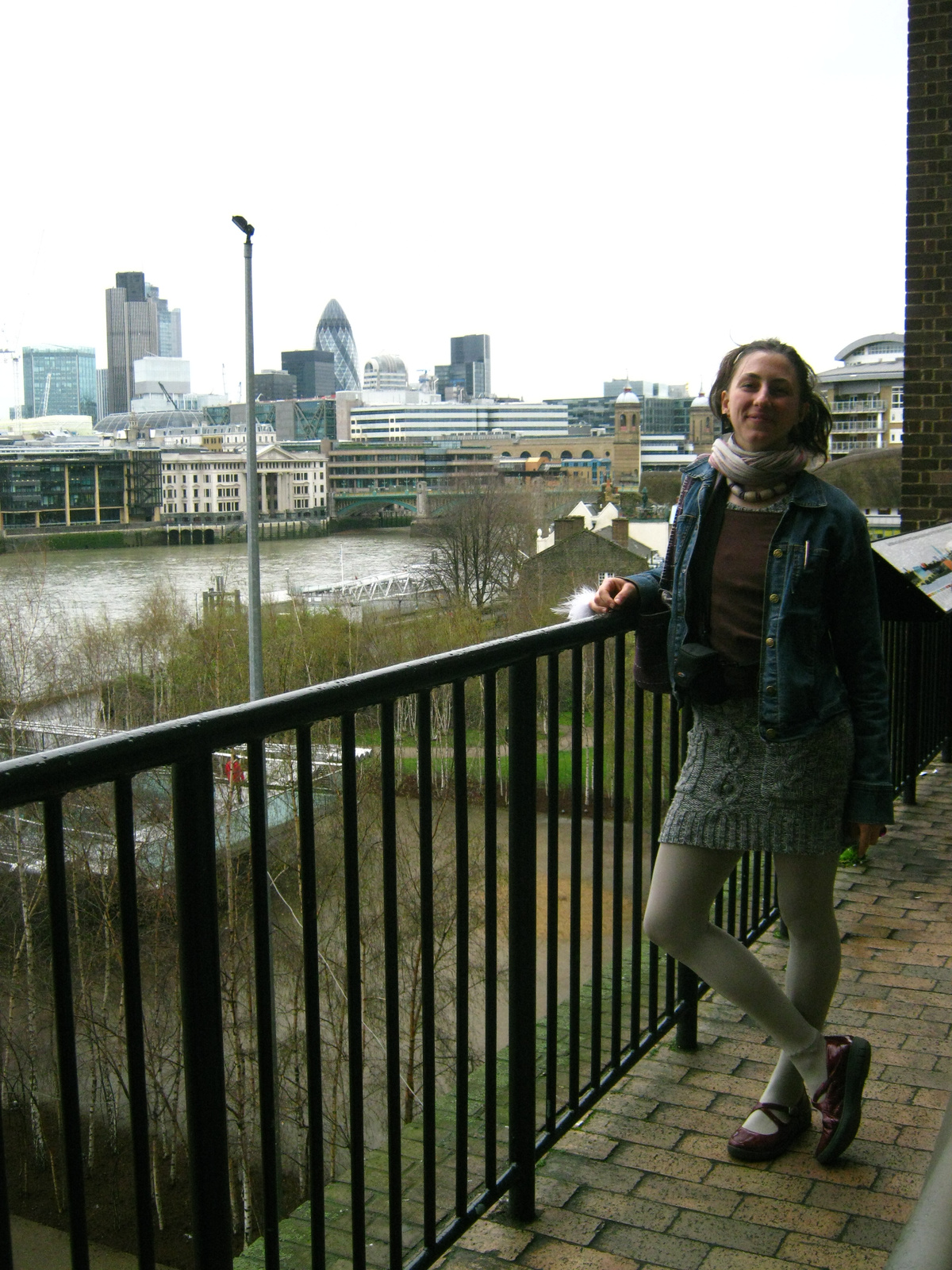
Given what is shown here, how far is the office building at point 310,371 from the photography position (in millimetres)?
167625

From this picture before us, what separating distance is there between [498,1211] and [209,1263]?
2.98ft

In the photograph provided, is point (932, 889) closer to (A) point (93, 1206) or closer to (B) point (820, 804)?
(B) point (820, 804)

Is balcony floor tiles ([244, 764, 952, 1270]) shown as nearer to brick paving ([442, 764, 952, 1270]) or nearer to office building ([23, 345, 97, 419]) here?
brick paving ([442, 764, 952, 1270])

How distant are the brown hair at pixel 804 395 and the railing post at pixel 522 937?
0.62 m

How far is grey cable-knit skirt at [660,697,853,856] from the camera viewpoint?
2078 millimetres

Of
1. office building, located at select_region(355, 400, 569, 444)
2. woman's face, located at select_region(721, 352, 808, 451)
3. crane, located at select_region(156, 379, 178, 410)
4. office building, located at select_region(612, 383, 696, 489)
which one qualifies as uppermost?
crane, located at select_region(156, 379, 178, 410)

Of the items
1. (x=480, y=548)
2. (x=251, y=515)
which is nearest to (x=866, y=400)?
(x=251, y=515)

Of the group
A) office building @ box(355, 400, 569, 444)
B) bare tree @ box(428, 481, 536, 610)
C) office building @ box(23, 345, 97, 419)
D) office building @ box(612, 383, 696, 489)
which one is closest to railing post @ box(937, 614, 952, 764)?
bare tree @ box(428, 481, 536, 610)

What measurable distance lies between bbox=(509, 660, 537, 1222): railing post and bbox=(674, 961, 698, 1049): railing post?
0.66m

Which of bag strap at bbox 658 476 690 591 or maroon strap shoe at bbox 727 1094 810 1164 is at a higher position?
bag strap at bbox 658 476 690 591

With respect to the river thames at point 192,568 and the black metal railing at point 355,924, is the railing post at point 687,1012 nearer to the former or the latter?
the black metal railing at point 355,924

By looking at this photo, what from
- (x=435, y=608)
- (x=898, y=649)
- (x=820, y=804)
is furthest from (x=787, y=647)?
(x=435, y=608)

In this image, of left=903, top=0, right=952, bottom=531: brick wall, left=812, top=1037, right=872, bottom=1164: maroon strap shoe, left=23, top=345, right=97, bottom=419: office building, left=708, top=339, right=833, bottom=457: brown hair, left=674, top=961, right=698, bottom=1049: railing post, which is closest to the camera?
left=708, top=339, right=833, bottom=457: brown hair

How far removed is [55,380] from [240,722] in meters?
110
